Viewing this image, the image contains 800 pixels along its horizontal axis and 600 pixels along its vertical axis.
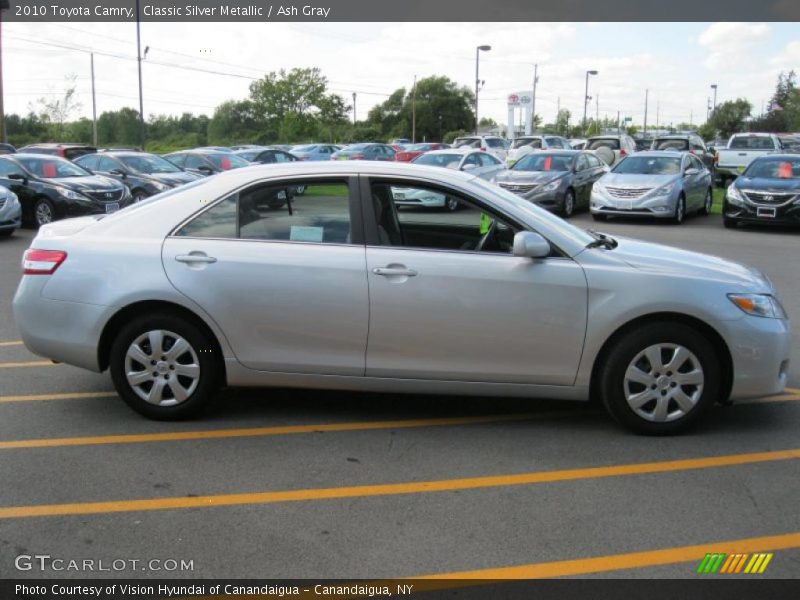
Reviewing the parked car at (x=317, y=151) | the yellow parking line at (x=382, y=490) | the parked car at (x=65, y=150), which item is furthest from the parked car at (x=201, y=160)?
the yellow parking line at (x=382, y=490)

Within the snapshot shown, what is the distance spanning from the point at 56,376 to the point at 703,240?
12501mm

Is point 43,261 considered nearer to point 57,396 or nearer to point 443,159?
point 57,396

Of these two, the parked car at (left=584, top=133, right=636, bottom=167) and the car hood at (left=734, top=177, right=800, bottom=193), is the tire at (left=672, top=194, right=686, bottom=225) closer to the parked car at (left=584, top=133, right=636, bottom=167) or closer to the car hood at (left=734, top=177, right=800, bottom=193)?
the car hood at (left=734, top=177, right=800, bottom=193)

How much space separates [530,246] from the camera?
485 cm

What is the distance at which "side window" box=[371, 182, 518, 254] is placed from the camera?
5.13 meters

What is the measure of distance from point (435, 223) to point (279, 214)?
988 mm

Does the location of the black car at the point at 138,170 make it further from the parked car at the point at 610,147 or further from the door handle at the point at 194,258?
the door handle at the point at 194,258

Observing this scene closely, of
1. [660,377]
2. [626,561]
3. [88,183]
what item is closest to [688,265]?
[660,377]

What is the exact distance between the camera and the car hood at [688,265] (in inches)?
196

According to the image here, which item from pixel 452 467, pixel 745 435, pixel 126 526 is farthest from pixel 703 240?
pixel 126 526

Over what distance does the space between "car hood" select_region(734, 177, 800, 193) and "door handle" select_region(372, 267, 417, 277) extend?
13.8m

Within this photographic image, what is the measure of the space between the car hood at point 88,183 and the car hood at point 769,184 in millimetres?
12884

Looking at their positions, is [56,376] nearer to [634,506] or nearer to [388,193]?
[388,193]

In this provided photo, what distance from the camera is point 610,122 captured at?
115m
